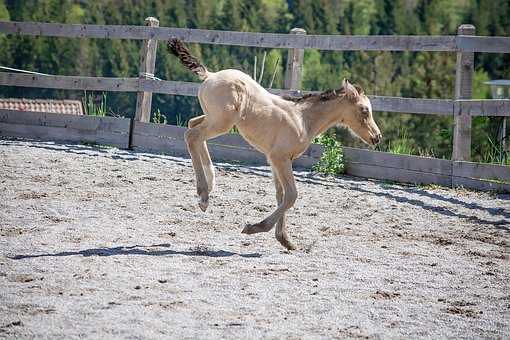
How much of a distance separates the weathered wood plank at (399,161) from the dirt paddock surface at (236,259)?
48cm

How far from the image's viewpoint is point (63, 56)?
82.1 ft

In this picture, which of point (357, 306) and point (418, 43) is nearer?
point (357, 306)

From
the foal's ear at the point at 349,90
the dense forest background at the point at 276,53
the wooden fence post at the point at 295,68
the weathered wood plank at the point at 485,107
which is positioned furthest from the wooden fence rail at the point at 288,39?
the dense forest background at the point at 276,53

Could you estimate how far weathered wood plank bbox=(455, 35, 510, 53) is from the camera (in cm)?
1145

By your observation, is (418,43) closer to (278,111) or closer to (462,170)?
(462,170)

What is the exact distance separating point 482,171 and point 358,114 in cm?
354

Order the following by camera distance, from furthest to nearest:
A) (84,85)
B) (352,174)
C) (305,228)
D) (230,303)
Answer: (84,85) → (352,174) → (305,228) → (230,303)

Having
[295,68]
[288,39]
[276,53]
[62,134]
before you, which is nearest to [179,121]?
[62,134]

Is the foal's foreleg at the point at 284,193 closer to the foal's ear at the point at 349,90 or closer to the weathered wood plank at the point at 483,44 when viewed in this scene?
the foal's ear at the point at 349,90

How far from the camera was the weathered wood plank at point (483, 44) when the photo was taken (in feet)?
37.6

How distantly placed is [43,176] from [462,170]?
5.40 meters

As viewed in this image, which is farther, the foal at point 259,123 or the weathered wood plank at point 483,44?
the weathered wood plank at point 483,44

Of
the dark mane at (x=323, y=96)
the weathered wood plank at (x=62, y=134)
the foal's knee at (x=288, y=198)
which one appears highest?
the dark mane at (x=323, y=96)

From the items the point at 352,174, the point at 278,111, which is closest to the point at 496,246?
the point at 278,111
